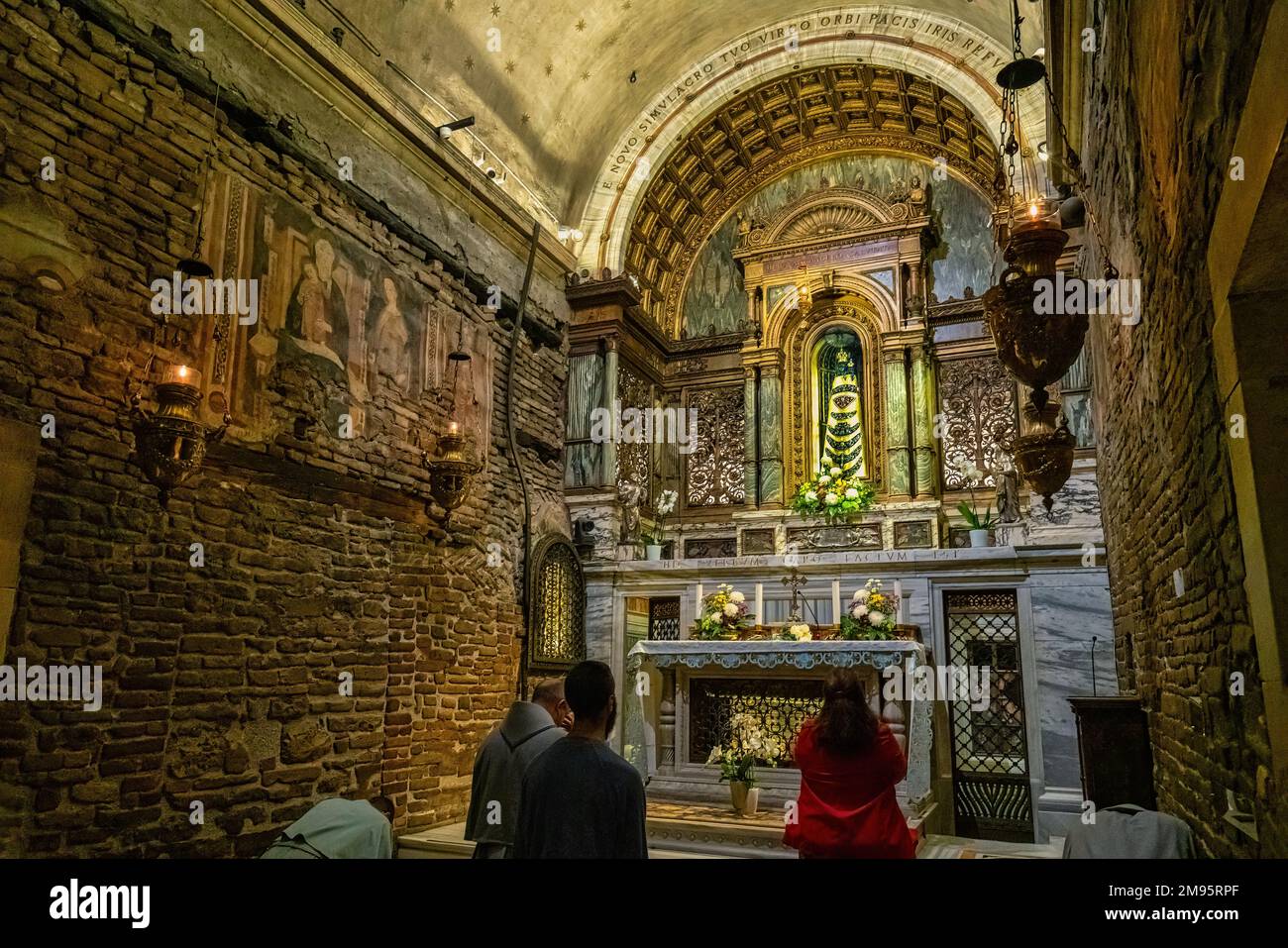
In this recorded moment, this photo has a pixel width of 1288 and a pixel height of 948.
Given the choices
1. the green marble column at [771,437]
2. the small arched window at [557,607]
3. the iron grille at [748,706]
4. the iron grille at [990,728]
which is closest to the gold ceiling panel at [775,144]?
the green marble column at [771,437]

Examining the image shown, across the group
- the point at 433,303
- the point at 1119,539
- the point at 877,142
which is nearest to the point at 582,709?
the point at 1119,539

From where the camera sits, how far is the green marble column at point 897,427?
12086 mm

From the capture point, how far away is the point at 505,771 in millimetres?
4215

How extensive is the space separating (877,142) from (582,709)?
1257 cm

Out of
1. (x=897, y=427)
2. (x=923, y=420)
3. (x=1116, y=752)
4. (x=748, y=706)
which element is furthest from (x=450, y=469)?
(x=923, y=420)

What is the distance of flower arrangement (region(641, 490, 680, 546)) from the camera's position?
41.2 ft

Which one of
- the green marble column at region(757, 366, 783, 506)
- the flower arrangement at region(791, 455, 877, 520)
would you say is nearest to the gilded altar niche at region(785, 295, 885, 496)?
the green marble column at region(757, 366, 783, 506)

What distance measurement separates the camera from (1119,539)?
6812 mm

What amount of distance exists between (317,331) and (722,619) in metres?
4.74

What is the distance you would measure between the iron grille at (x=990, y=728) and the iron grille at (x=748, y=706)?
2.14 metres

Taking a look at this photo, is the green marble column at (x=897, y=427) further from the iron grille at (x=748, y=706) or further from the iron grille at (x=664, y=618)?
the iron grille at (x=748, y=706)

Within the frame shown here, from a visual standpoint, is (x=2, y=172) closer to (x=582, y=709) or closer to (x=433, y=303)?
(x=433, y=303)

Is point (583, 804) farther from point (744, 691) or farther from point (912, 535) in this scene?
point (912, 535)

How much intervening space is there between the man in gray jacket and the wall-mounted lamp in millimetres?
3059
